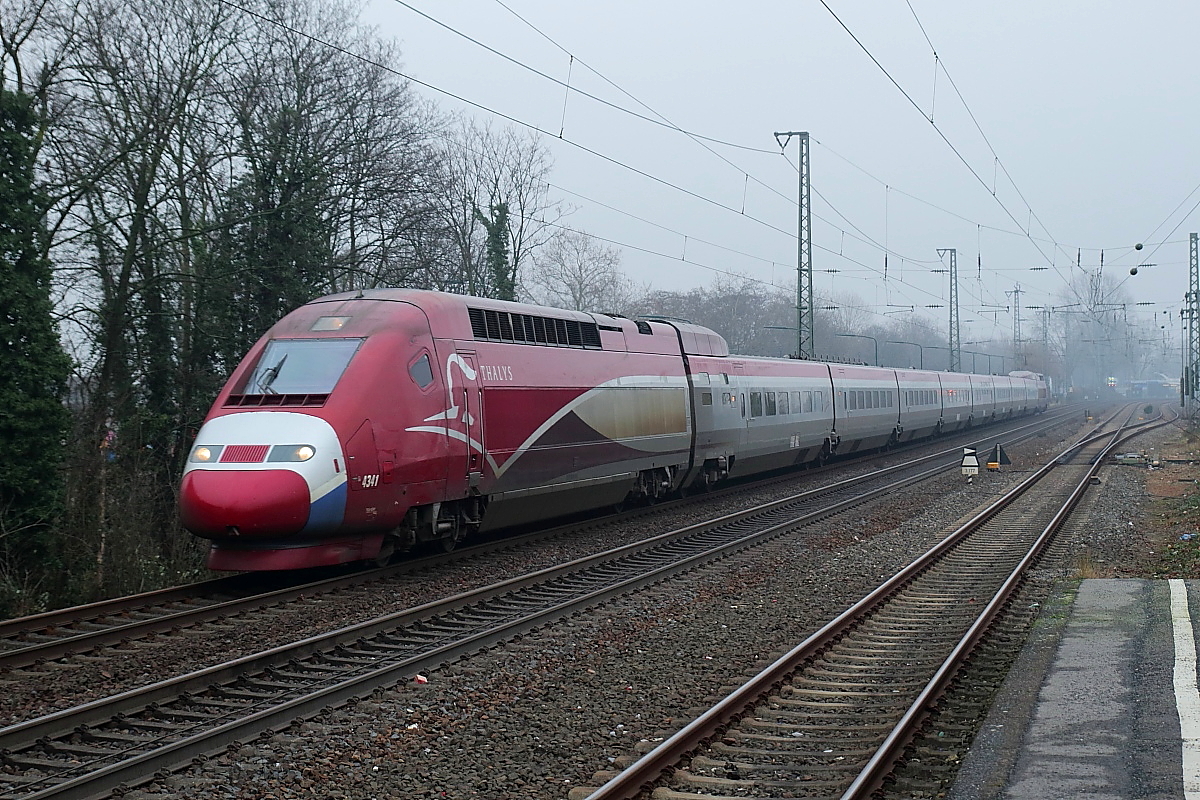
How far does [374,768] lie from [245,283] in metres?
18.4

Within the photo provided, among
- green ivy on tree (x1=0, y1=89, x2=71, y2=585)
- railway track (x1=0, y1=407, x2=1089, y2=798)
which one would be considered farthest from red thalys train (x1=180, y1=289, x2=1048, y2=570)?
green ivy on tree (x1=0, y1=89, x2=71, y2=585)

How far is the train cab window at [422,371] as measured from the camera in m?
13.0

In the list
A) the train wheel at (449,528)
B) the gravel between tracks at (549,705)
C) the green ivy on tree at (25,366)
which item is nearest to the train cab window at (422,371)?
the train wheel at (449,528)

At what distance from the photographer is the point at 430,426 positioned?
13102 mm

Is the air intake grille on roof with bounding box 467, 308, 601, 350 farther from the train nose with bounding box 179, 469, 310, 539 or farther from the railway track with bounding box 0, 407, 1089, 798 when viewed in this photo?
the train nose with bounding box 179, 469, 310, 539

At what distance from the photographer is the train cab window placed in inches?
510

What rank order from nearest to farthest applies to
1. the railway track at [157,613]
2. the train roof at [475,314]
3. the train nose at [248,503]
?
the railway track at [157,613], the train nose at [248,503], the train roof at [475,314]

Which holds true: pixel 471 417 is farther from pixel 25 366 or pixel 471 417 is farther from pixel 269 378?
pixel 25 366

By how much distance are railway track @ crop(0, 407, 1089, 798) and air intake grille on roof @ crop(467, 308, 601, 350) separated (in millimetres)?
3469

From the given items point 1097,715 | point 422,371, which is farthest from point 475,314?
point 1097,715

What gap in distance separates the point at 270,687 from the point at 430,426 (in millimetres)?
5285

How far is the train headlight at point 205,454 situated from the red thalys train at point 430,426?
0.02 metres

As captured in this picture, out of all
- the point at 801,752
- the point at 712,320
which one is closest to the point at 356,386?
the point at 801,752

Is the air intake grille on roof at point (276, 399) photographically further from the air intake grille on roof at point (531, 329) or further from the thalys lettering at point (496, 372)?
the air intake grille on roof at point (531, 329)
